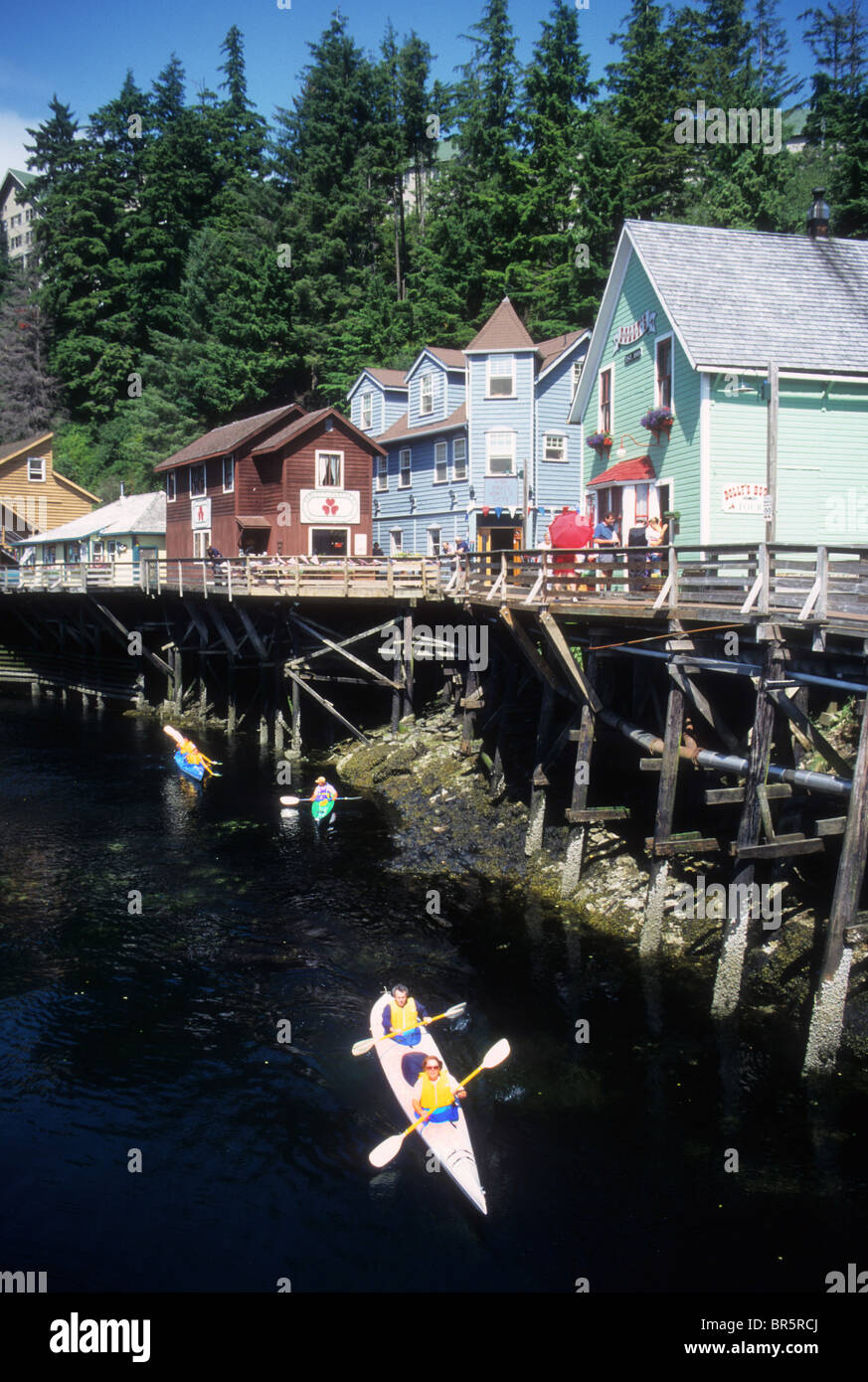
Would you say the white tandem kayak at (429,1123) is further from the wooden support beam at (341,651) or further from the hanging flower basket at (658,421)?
the hanging flower basket at (658,421)

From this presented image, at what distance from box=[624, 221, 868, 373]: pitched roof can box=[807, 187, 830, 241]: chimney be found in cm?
34

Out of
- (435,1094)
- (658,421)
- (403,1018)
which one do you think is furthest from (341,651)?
(435,1094)

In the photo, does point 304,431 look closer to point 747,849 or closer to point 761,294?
point 761,294

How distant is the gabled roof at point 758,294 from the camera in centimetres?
2006

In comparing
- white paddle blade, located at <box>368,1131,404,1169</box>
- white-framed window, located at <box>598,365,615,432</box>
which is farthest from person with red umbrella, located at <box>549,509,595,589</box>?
white paddle blade, located at <box>368,1131,404,1169</box>

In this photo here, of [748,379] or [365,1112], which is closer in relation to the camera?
[365,1112]

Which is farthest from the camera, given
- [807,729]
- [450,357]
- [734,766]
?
[450,357]

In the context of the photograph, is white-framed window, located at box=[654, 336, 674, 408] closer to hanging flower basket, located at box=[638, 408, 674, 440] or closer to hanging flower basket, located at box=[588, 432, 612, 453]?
hanging flower basket, located at box=[638, 408, 674, 440]

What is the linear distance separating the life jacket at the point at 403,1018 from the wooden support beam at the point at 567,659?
21.4ft

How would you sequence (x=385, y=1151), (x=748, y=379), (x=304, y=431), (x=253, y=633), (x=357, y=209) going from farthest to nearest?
(x=357, y=209) < (x=304, y=431) < (x=253, y=633) < (x=748, y=379) < (x=385, y=1151)

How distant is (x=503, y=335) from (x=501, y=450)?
164 inches

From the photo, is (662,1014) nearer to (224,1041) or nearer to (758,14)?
(224,1041)

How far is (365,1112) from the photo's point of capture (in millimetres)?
10914

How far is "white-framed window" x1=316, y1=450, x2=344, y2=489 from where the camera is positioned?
1475 inches
